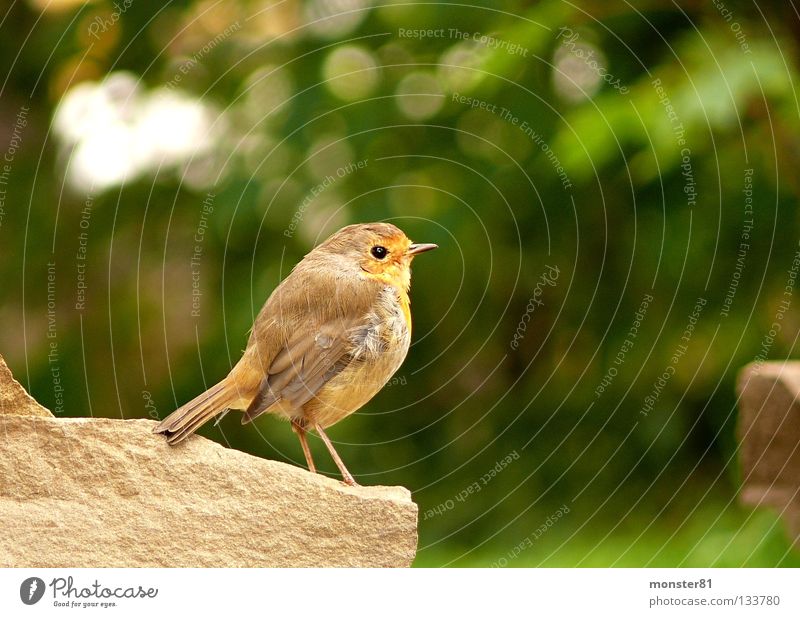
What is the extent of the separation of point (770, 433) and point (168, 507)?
142 inches

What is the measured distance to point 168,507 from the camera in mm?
3963

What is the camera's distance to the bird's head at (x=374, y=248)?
4.12 metres

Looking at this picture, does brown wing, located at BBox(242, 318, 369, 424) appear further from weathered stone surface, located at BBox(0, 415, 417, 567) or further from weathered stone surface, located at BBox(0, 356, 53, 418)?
weathered stone surface, located at BBox(0, 356, 53, 418)

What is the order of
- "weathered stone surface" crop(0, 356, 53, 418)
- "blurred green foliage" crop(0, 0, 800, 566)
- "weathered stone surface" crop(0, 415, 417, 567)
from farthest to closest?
"blurred green foliage" crop(0, 0, 800, 566) → "weathered stone surface" crop(0, 356, 53, 418) → "weathered stone surface" crop(0, 415, 417, 567)

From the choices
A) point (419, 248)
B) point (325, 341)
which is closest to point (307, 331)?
point (325, 341)

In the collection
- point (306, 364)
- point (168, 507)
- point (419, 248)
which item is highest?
point (419, 248)

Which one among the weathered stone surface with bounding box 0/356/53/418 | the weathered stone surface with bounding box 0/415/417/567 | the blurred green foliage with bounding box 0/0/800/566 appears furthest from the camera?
the blurred green foliage with bounding box 0/0/800/566

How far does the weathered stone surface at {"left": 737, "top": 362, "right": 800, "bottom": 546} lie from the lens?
6.23 metres

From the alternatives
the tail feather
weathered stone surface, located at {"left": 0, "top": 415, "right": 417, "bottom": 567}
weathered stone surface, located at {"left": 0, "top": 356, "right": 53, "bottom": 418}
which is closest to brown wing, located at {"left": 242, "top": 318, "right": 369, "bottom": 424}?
the tail feather

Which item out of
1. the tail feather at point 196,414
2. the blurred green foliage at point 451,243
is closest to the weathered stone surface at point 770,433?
the blurred green foliage at point 451,243

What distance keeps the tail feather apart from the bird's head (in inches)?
23.3

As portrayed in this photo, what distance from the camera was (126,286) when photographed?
6.47m

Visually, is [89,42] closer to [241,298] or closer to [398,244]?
[241,298]

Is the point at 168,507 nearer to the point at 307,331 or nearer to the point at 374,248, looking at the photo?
the point at 307,331
